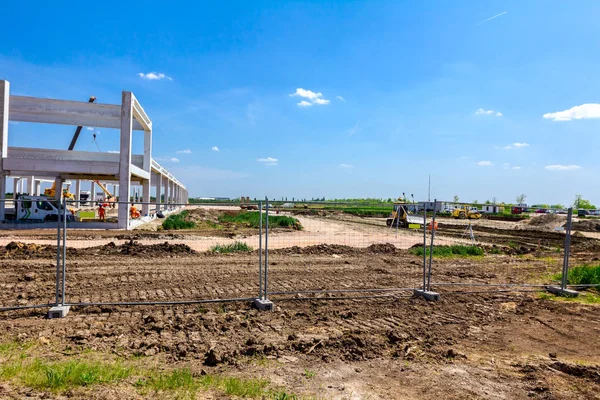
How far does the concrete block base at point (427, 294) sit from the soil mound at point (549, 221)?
4060cm

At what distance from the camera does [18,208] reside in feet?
88.4

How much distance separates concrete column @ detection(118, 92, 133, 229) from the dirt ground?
1438 centimetres

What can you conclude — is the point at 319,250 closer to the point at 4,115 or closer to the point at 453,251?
the point at 453,251

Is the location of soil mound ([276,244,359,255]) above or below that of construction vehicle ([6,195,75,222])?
below

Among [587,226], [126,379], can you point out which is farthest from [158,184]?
[587,226]

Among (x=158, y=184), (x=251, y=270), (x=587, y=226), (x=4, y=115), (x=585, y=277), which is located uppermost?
(x=4, y=115)

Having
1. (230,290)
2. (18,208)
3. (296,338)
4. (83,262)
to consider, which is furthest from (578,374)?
(18,208)

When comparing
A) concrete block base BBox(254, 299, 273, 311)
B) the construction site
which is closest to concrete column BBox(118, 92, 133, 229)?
the construction site

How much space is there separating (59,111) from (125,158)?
5.74 m

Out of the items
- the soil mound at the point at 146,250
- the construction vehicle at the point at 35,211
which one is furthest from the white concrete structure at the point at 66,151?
the soil mound at the point at 146,250

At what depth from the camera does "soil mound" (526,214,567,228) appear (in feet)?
139

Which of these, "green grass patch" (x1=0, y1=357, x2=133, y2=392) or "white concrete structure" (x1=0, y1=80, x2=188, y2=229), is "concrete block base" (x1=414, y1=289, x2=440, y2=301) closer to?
"green grass patch" (x1=0, y1=357, x2=133, y2=392)

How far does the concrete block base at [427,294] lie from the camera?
8656 millimetres

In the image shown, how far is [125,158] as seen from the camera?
26.1 meters
